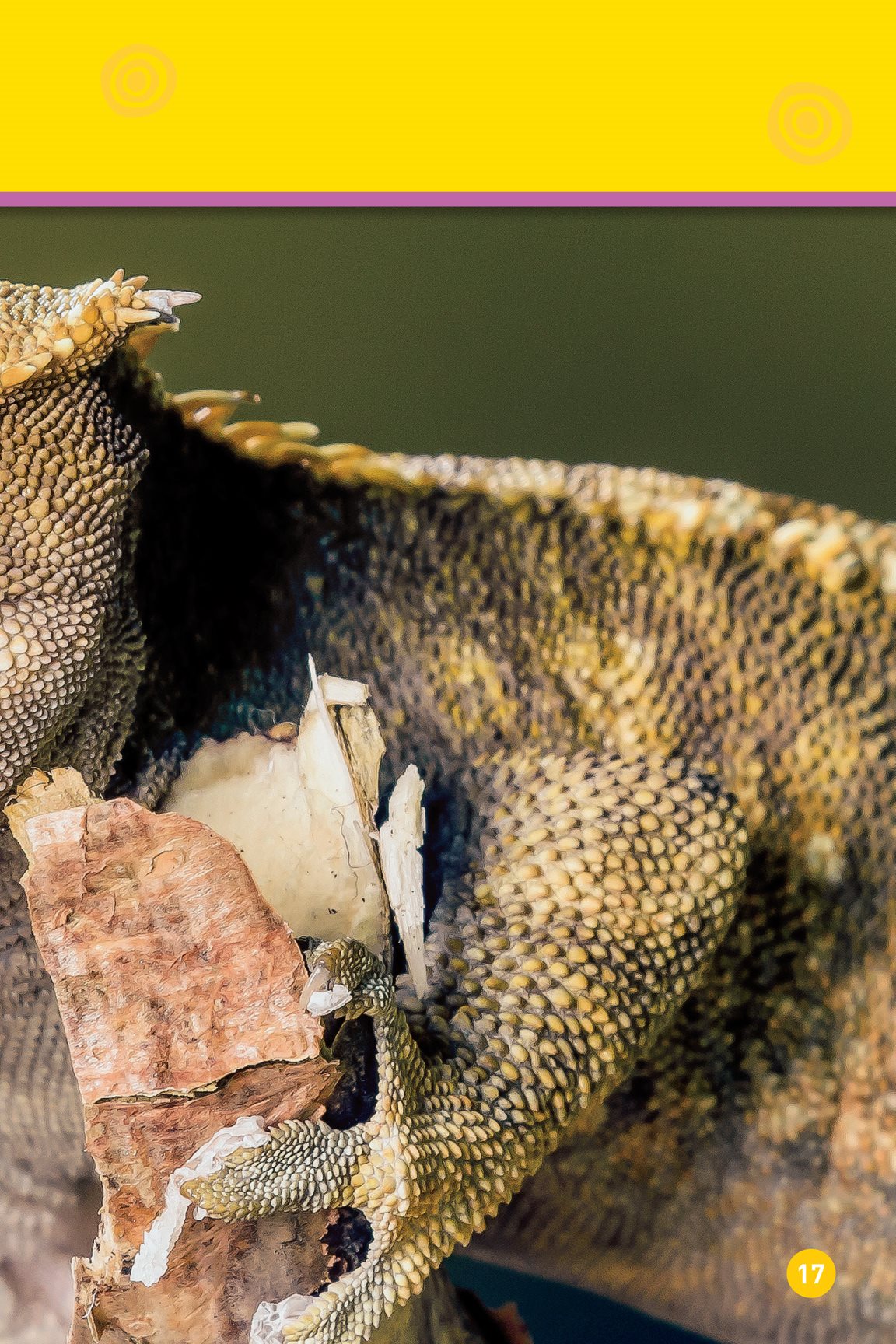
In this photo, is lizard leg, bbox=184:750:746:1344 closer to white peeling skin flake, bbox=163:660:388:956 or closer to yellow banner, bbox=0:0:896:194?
white peeling skin flake, bbox=163:660:388:956

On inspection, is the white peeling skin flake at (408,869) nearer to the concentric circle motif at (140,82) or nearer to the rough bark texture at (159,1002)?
the rough bark texture at (159,1002)

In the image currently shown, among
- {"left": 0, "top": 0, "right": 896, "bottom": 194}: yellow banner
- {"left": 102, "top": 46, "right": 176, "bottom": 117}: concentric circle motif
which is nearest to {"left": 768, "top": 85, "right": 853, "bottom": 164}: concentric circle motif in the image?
{"left": 0, "top": 0, "right": 896, "bottom": 194}: yellow banner

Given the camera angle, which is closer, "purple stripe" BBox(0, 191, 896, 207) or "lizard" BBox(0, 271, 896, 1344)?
"lizard" BBox(0, 271, 896, 1344)

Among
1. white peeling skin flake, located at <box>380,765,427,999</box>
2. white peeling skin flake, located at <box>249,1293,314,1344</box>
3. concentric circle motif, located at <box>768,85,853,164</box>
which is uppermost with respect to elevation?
concentric circle motif, located at <box>768,85,853,164</box>

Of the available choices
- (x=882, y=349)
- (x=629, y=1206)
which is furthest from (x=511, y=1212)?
(x=882, y=349)

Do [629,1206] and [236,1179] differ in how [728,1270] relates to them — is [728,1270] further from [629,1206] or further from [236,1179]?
[236,1179]

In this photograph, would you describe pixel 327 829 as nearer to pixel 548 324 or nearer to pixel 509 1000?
pixel 509 1000

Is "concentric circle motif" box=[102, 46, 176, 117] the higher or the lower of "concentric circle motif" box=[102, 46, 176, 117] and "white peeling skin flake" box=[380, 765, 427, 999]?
the higher

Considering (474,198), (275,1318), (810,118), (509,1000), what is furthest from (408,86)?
(275,1318)
